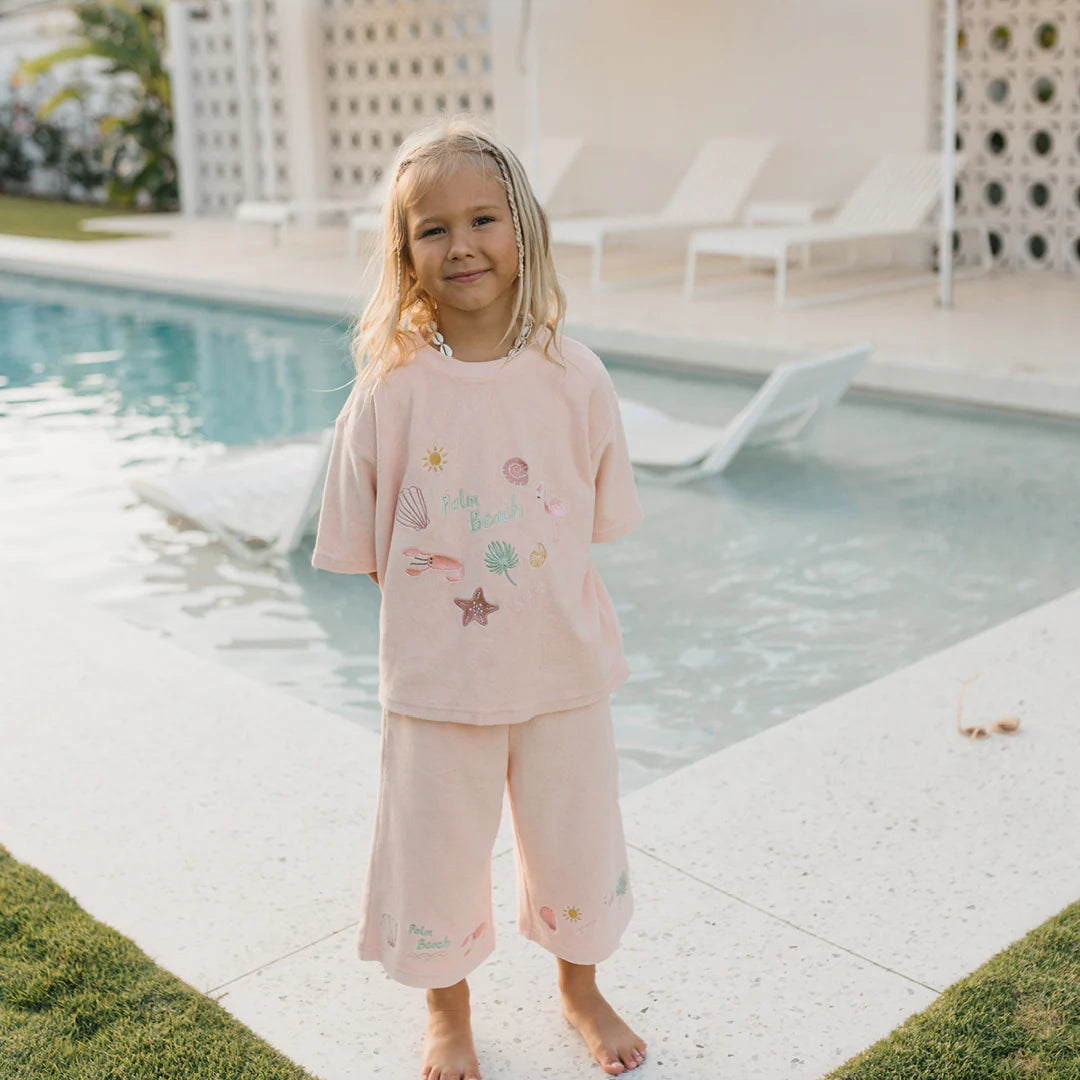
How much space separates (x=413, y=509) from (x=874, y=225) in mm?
8128

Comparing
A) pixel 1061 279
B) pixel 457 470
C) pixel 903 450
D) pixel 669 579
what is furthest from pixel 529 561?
pixel 1061 279

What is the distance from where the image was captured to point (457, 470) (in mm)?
1740

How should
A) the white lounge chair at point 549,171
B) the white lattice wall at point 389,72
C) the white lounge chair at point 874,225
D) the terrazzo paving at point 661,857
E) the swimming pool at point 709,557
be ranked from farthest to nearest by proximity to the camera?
the white lattice wall at point 389,72 < the white lounge chair at point 549,171 < the white lounge chair at point 874,225 < the swimming pool at point 709,557 < the terrazzo paving at point 661,857

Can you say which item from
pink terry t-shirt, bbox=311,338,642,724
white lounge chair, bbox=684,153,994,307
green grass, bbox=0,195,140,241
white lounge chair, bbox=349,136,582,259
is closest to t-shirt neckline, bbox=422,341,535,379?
pink terry t-shirt, bbox=311,338,642,724

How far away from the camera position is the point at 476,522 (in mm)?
1748

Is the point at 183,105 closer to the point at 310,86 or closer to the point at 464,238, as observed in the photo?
the point at 310,86

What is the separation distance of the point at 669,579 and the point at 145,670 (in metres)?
1.79

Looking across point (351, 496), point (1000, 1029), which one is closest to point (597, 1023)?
point (1000, 1029)

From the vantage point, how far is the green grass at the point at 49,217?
1466cm

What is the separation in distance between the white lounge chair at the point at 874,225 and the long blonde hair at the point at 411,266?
696cm

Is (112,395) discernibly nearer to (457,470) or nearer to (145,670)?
(145,670)

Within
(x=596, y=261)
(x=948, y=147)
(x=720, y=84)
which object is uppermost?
(x=720, y=84)

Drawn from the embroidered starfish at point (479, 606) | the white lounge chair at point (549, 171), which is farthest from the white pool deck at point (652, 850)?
the white lounge chair at point (549, 171)

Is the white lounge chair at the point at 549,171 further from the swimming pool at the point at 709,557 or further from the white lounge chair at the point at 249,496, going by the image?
the white lounge chair at the point at 249,496
